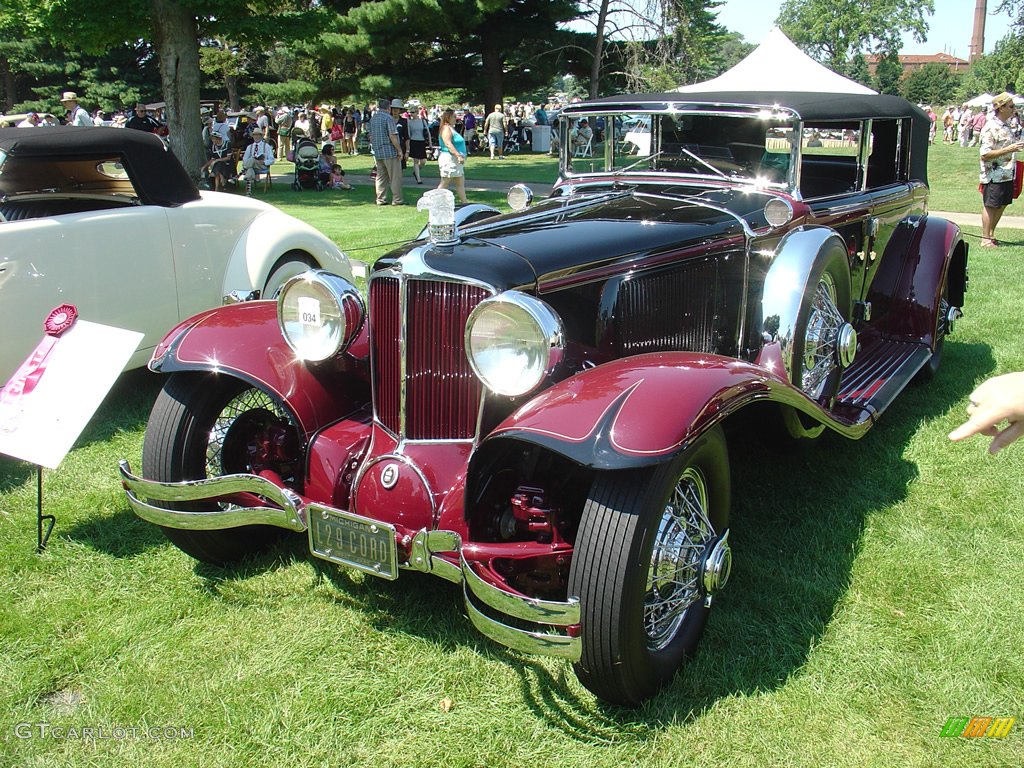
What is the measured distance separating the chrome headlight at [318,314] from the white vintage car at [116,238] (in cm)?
125

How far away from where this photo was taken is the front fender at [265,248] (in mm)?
5203

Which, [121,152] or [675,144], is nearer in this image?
[675,144]

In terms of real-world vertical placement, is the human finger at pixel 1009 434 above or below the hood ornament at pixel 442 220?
below

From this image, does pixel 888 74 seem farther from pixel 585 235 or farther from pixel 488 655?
pixel 488 655

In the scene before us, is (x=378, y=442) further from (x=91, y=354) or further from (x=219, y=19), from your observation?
(x=219, y=19)

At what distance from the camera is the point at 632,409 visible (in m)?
2.23

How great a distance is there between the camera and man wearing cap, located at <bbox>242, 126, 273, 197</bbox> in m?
15.6

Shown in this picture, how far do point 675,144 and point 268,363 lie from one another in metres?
2.62

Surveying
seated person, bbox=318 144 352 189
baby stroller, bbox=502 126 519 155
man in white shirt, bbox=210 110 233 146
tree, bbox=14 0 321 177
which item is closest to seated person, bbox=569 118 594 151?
tree, bbox=14 0 321 177

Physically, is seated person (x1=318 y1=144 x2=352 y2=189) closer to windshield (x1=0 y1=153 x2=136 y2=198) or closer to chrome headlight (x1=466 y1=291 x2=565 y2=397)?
windshield (x1=0 y1=153 x2=136 y2=198)

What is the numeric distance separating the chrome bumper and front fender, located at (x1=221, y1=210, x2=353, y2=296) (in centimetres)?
245

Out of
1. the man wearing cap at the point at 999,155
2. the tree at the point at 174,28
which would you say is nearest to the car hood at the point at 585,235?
the man wearing cap at the point at 999,155
